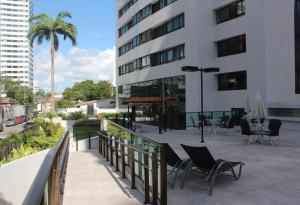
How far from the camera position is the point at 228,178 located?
26.2 feet

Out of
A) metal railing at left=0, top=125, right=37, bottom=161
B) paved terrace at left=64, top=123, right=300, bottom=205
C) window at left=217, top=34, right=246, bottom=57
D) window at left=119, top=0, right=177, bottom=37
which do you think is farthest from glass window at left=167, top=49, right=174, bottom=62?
paved terrace at left=64, top=123, right=300, bottom=205

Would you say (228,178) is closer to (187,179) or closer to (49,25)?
(187,179)

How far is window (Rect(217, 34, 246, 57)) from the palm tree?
2222 cm

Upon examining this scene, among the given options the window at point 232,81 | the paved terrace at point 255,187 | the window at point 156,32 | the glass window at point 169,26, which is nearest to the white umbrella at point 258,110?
the paved terrace at point 255,187

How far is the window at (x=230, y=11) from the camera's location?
27.9 meters

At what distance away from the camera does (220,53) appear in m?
30.4

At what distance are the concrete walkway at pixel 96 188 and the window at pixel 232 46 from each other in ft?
67.2

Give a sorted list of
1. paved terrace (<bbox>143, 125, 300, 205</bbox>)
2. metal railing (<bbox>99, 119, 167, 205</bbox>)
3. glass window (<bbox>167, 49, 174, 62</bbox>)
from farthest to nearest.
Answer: glass window (<bbox>167, 49, 174, 62</bbox>) → paved terrace (<bbox>143, 125, 300, 205</bbox>) → metal railing (<bbox>99, 119, 167, 205</bbox>)

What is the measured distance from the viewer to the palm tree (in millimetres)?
43719

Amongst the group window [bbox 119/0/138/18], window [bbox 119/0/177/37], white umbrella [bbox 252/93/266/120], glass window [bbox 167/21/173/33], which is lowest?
white umbrella [bbox 252/93/266/120]

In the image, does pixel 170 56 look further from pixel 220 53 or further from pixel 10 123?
pixel 10 123

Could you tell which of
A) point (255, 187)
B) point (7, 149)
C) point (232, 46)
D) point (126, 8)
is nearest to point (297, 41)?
point (232, 46)

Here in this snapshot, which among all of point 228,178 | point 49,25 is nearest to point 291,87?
point 228,178

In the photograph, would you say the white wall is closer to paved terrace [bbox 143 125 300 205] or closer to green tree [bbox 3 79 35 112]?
paved terrace [bbox 143 125 300 205]
